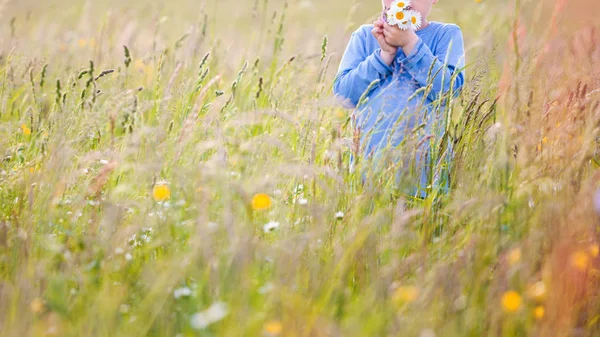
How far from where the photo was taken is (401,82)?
7.50ft

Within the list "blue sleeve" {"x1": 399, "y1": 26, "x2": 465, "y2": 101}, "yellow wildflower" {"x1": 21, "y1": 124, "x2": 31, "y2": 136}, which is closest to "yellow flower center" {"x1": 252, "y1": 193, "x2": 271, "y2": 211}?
"blue sleeve" {"x1": 399, "y1": 26, "x2": 465, "y2": 101}

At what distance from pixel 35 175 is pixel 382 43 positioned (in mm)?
1218

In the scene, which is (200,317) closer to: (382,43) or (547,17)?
(382,43)

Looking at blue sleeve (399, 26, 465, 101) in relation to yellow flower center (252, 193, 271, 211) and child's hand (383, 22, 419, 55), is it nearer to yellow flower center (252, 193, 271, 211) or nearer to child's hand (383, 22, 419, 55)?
child's hand (383, 22, 419, 55)

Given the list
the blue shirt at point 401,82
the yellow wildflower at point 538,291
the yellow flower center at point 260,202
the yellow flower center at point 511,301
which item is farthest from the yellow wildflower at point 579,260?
the yellow flower center at point 260,202

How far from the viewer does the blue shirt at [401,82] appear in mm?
2150

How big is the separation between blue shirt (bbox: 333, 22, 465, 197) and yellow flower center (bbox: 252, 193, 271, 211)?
1.38 feet

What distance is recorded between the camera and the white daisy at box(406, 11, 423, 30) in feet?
7.01

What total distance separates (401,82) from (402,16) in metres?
0.25

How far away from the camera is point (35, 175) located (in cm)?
188

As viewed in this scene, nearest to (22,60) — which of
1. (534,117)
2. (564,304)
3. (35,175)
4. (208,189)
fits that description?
(35,175)

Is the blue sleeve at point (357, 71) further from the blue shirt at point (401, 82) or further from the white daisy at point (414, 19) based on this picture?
the white daisy at point (414, 19)

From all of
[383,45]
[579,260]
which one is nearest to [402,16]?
[383,45]

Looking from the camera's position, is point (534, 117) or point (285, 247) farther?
point (534, 117)
